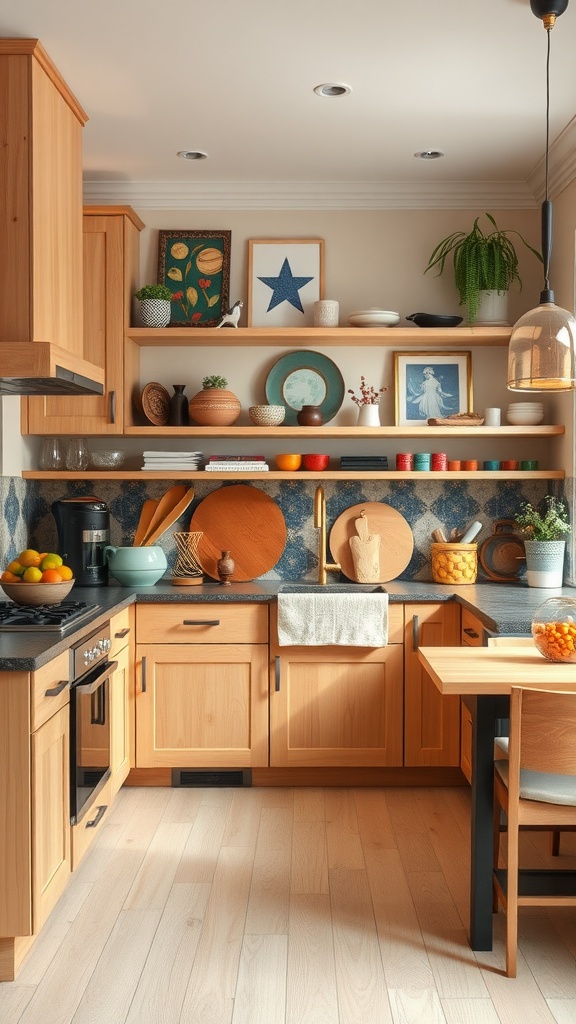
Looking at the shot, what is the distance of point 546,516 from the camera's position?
14.2 feet

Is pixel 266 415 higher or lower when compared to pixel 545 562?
higher

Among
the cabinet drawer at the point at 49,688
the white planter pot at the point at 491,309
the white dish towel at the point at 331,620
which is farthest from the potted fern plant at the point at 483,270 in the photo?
the cabinet drawer at the point at 49,688

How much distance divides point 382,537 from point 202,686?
1173 mm

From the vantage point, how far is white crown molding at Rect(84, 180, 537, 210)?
14.7 feet

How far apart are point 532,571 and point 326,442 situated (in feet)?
3.89

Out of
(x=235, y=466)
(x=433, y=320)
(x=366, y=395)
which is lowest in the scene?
(x=235, y=466)

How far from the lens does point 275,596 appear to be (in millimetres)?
4020

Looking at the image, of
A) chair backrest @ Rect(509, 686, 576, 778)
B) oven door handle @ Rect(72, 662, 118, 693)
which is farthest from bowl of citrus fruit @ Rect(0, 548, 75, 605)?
chair backrest @ Rect(509, 686, 576, 778)

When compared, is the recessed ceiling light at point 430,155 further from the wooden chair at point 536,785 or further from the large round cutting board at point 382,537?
the wooden chair at point 536,785

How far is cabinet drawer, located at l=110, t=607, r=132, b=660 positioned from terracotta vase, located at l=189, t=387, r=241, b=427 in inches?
38.7

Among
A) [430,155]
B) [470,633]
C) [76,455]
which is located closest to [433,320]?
[430,155]

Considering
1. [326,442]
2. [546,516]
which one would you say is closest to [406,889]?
[546,516]

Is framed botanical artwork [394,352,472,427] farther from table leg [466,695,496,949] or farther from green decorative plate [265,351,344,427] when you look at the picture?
table leg [466,695,496,949]

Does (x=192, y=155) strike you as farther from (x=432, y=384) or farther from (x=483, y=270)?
(x=432, y=384)
